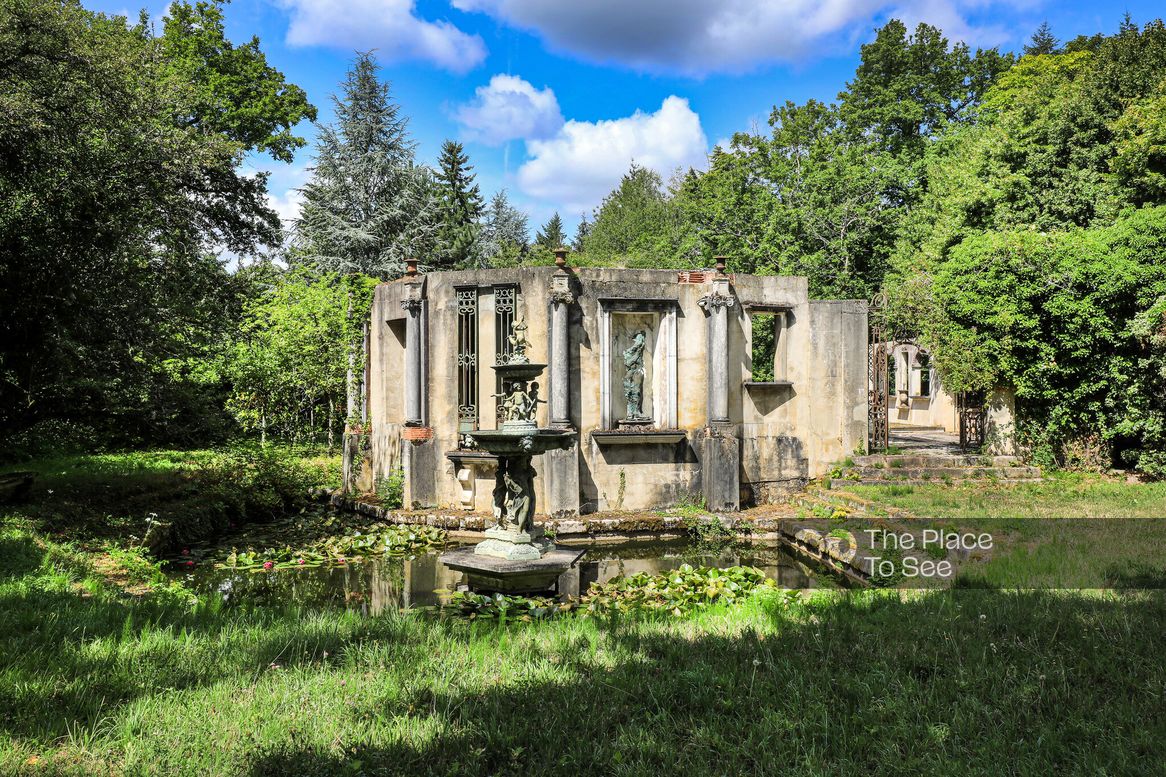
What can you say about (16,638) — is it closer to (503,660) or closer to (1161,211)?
(503,660)

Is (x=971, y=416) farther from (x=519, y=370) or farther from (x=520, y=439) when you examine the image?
(x=520, y=439)

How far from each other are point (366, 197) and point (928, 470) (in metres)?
23.2

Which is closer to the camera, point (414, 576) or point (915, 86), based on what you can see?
point (414, 576)

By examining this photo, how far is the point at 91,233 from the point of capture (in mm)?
7988

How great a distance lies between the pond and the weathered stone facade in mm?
1623

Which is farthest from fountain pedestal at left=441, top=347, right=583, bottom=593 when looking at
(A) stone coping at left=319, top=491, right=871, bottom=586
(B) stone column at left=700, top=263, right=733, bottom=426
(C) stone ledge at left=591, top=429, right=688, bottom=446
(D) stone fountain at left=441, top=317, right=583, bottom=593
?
(B) stone column at left=700, top=263, right=733, bottom=426

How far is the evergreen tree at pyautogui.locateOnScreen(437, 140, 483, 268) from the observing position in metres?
32.7

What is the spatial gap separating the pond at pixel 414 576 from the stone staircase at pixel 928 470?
2822mm

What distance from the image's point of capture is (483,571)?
22.8 feet

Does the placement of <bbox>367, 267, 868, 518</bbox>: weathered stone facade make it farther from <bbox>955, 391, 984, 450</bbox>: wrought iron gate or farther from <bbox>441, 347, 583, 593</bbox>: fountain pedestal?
<bbox>955, 391, 984, 450</bbox>: wrought iron gate

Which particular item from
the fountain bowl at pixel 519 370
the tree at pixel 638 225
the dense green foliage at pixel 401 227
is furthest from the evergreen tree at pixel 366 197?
the fountain bowl at pixel 519 370

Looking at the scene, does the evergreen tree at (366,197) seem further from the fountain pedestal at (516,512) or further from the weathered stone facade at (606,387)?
the fountain pedestal at (516,512)

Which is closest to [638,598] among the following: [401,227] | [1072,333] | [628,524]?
[628,524]

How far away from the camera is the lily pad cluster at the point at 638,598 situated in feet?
20.2
